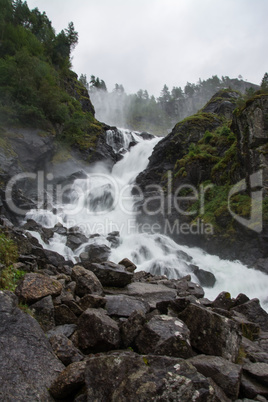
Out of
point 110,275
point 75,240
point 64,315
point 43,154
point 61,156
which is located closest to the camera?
point 64,315

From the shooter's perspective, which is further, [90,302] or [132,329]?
[90,302]

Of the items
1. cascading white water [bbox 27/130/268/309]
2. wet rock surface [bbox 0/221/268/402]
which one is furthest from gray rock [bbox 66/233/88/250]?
wet rock surface [bbox 0/221/268/402]

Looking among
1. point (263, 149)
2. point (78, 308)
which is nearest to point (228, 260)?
point (263, 149)

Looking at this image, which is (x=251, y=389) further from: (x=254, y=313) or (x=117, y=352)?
(x=254, y=313)

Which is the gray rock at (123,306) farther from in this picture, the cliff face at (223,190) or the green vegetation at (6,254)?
the cliff face at (223,190)

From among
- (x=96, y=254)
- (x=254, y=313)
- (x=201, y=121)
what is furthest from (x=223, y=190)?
(x=254, y=313)

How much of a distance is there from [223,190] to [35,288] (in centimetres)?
1812

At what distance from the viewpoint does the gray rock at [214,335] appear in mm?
3695

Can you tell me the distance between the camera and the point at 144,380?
252 cm

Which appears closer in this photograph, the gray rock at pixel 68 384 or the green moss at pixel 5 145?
the gray rock at pixel 68 384

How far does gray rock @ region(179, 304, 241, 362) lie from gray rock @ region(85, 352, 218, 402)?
118 cm

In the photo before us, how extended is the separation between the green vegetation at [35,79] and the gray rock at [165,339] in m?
27.6

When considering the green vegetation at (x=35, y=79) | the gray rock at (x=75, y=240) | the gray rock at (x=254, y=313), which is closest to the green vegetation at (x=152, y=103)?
the green vegetation at (x=35, y=79)

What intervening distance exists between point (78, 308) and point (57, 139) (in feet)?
101
